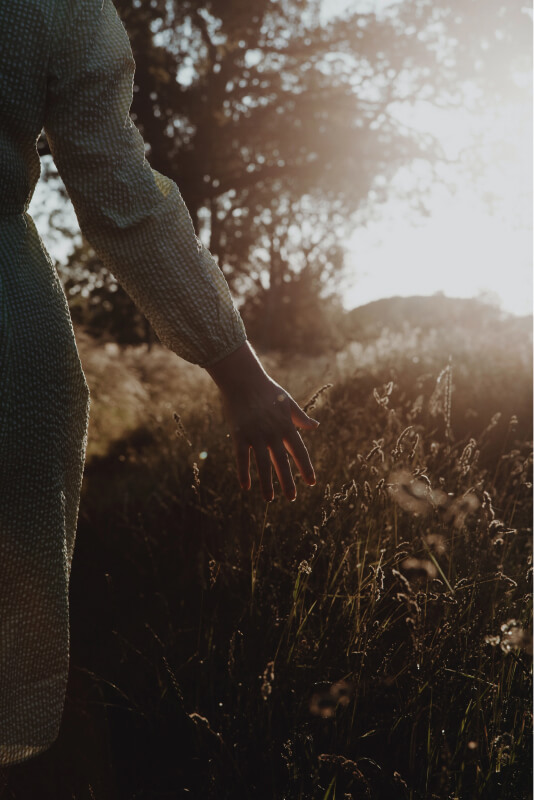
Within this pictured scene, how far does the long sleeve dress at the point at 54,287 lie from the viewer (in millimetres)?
912

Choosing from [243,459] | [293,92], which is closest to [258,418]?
[243,459]

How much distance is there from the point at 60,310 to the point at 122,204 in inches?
8.2

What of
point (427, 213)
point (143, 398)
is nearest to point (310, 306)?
point (427, 213)

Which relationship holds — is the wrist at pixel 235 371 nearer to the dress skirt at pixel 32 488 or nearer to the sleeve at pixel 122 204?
the sleeve at pixel 122 204

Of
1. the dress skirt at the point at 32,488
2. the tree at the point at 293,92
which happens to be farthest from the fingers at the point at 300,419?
the tree at the point at 293,92

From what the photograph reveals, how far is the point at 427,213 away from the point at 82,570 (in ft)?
35.5

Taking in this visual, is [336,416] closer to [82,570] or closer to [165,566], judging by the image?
[165,566]

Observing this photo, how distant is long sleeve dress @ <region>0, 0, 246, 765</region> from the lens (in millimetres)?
912

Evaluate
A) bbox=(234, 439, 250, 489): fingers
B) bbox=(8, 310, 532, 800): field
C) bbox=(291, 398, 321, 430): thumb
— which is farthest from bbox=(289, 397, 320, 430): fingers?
bbox=(8, 310, 532, 800): field

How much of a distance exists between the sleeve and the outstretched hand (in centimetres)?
4

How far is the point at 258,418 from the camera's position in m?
0.99

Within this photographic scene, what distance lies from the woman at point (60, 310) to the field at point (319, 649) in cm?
54

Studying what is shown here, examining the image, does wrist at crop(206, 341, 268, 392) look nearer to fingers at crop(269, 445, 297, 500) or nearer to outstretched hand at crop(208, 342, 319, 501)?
outstretched hand at crop(208, 342, 319, 501)

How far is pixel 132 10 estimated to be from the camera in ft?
27.0
